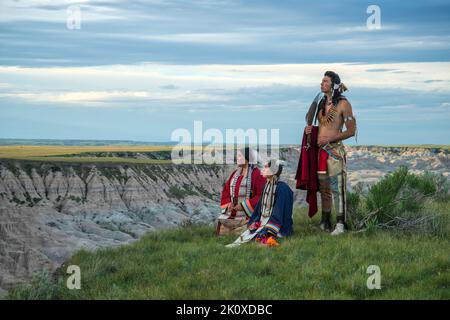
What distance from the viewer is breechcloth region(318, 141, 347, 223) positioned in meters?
10.8

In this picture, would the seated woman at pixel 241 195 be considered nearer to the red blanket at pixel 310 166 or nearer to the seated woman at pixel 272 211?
the seated woman at pixel 272 211

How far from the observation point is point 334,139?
423 inches

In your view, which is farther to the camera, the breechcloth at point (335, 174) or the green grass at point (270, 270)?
the breechcloth at point (335, 174)

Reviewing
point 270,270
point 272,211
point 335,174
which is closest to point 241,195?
point 272,211

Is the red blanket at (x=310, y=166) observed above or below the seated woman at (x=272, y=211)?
above

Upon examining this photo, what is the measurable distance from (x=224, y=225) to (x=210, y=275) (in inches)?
126

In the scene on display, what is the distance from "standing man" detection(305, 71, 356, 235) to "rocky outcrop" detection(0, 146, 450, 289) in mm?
20647

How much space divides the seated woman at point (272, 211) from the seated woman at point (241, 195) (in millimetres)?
425

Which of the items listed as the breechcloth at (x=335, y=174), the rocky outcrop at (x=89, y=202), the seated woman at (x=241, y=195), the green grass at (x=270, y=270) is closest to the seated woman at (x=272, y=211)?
the green grass at (x=270, y=270)

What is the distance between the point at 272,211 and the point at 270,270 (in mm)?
2032

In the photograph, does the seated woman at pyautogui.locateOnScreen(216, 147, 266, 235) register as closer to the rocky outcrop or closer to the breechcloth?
the breechcloth

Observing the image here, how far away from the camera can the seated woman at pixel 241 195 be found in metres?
11.2

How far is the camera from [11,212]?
3922 cm

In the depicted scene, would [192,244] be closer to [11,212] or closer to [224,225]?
[224,225]
